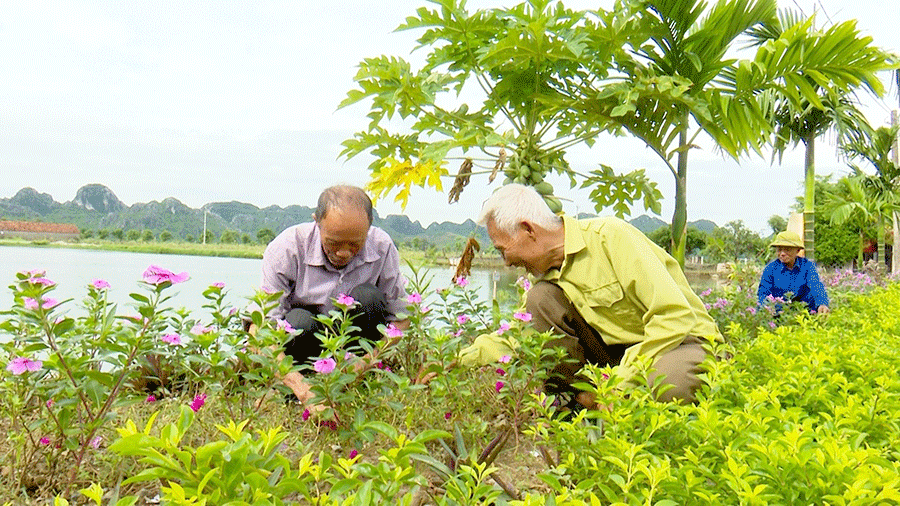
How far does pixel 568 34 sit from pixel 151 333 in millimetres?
2612

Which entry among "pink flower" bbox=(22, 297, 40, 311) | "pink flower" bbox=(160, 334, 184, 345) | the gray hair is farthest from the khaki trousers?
"pink flower" bbox=(22, 297, 40, 311)

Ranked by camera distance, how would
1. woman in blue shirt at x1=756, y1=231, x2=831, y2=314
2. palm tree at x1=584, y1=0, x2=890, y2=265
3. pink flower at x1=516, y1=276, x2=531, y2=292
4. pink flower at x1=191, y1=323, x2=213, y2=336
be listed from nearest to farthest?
pink flower at x1=191, y1=323, x2=213, y2=336 < pink flower at x1=516, y1=276, x2=531, y2=292 < palm tree at x1=584, y1=0, x2=890, y2=265 < woman in blue shirt at x1=756, y1=231, x2=831, y2=314

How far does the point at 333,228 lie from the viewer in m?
2.70

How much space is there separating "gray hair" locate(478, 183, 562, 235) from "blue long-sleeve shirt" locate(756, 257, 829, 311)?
4.04 metres

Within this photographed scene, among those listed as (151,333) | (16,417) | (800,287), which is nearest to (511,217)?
(151,333)

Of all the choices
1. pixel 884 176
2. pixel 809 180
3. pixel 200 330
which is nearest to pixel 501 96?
pixel 200 330

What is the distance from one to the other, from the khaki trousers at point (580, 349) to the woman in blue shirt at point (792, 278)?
369cm

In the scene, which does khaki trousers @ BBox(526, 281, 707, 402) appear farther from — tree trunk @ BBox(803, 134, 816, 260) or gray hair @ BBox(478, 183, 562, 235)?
tree trunk @ BBox(803, 134, 816, 260)

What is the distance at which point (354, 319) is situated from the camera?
3.21 meters

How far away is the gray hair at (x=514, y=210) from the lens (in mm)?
2480

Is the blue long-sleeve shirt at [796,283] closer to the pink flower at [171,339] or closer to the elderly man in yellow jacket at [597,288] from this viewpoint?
the elderly man in yellow jacket at [597,288]

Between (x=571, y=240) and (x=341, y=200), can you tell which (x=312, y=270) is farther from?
(x=571, y=240)

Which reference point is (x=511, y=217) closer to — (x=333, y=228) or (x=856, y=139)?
(x=333, y=228)

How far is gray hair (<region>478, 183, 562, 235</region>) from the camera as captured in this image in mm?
2480
